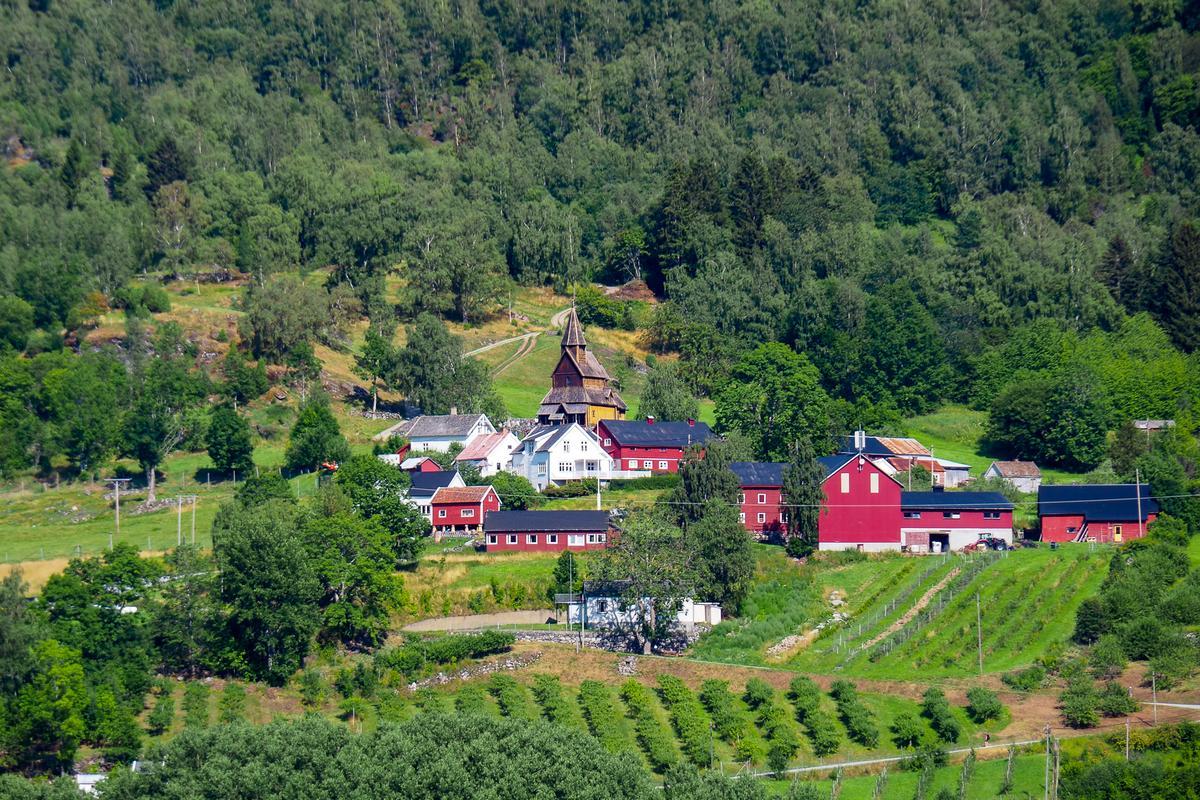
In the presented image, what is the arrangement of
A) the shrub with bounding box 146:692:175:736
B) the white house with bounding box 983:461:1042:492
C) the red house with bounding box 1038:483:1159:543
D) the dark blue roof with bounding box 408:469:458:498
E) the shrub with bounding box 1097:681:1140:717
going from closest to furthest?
the shrub with bounding box 1097:681:1140:717 < the shrub with bounding box 146:692:175:736 < the red house with bounding box 1038:483:1159:543 < the dark blue roof with bounding box 408:469:458:498 < the white house with bounding box 983:461:1042:492

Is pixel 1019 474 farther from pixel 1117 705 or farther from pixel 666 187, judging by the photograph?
pixel 666 187

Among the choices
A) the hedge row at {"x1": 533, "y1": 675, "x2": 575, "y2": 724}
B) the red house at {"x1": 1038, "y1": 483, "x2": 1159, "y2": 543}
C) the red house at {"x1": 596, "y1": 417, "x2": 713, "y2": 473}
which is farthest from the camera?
the red house at {"x1": 596, "y1": 417, "x2": 713, "y2": 473}

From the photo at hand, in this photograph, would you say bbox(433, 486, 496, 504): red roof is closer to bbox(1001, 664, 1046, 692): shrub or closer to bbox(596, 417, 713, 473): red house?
bbox(596, 417, 713, 473): red house

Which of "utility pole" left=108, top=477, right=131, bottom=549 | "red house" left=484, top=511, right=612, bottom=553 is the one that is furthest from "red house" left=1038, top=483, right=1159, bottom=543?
"utility pole" left=108, top=477, right=131, bottom=549

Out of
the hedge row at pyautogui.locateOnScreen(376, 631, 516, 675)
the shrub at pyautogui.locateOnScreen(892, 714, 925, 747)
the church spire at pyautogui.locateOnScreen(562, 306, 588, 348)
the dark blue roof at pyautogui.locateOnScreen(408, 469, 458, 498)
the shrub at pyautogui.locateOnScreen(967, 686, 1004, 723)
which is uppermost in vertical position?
the church spire at pyautogui.locateOnScreen(562, 306, 588, 348)

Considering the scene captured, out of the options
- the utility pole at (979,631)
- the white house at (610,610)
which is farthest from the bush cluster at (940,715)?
the white house at (610,610)

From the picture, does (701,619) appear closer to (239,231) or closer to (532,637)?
(532,637)
